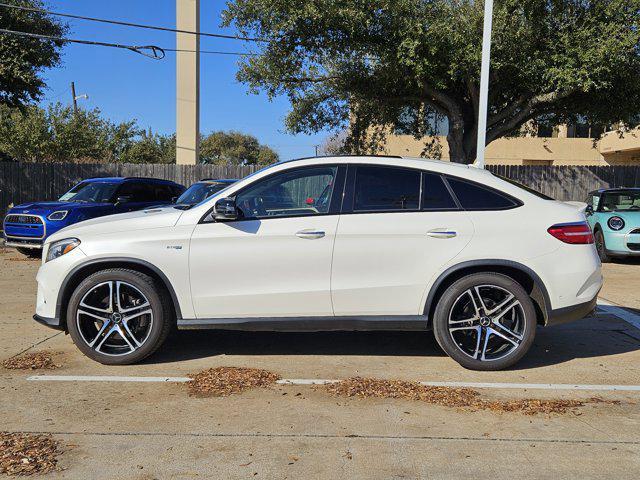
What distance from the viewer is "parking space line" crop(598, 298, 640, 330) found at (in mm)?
6992

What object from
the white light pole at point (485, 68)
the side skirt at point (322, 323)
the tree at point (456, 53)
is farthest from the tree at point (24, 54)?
the side skirt at point (322, 323)

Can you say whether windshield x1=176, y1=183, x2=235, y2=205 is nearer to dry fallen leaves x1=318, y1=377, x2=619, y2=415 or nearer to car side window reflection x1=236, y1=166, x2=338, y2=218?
car side window reflection x1=236, y1=166, x2=338, y2=218

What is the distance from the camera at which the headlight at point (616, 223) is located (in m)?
11.7

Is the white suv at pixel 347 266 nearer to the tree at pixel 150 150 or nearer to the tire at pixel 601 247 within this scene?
the tire at pixel 601 247

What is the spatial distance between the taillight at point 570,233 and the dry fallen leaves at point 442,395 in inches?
51.1

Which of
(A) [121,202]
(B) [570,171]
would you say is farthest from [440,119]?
(A) [121,202]

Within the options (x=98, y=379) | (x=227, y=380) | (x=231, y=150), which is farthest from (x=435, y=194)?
(x=231, y=150)

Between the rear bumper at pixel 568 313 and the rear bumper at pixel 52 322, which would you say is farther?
the rear bumper at pixel 52 322

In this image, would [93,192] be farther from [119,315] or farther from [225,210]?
[225,210]

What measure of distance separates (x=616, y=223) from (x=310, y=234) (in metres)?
9.13

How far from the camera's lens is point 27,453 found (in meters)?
3.46

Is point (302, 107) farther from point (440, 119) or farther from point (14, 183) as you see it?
point (14, 183)

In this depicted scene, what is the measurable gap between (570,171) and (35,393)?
21.3 metres

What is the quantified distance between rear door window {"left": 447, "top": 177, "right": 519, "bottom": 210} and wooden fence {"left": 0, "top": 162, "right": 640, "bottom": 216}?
17430 mm
